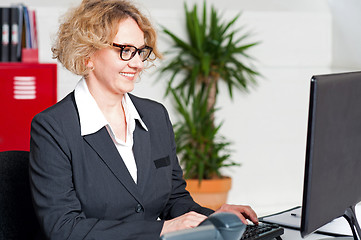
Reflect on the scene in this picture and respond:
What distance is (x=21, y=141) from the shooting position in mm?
3840

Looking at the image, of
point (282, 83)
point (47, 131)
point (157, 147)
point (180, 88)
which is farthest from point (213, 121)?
point (47, 131)

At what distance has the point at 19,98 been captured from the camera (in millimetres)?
3846

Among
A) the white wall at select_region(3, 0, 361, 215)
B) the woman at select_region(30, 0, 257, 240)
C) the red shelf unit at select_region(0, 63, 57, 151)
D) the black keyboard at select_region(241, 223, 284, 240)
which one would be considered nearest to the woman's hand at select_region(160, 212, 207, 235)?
the woman at select_region(30, 0, 257, 240)

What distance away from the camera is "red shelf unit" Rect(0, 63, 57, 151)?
3811mm

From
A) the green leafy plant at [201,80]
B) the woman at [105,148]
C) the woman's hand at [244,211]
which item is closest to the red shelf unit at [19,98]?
the green leafy plant at [201,80]

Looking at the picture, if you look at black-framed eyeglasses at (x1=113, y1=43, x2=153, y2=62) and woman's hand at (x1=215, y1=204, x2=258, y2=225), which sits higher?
black-framed eyeglasses at (x1=113, y1=43, x2=153, y2=62)

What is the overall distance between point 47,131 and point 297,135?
395 cm

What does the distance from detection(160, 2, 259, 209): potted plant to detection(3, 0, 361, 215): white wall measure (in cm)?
21

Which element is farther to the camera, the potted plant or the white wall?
the white wall

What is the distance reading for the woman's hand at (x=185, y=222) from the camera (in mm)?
1613

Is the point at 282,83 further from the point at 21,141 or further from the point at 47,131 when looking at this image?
the point at 47,131

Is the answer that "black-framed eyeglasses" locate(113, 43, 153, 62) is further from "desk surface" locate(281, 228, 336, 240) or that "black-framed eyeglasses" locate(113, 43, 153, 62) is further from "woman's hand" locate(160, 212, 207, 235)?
"desk surface" locate(281, 228, 336, 240)

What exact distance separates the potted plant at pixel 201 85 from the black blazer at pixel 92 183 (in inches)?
108

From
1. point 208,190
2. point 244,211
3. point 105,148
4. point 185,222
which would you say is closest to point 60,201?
point 105,148
